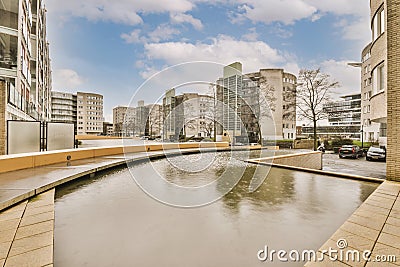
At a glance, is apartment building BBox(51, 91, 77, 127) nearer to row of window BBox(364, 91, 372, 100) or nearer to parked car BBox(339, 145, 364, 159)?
parked car BBox(339, 145, 364, 159)

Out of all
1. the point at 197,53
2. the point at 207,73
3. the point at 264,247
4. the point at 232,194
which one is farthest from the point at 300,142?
the point at 264,247

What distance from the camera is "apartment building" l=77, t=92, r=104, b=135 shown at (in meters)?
78.1

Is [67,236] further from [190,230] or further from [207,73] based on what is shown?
[207,73]

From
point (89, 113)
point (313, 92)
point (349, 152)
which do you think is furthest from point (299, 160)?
point (89, 113)

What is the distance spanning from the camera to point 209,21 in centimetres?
1733

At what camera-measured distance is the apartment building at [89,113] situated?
78.1m

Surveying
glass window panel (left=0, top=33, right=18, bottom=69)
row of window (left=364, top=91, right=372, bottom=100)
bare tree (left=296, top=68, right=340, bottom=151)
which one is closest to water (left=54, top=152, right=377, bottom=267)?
glass window panel (left=0, top=33, right=18, bottom=69)

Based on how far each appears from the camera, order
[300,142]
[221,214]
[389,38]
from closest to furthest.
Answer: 1. [221,214]
2. [389,38]
3. [300,142]

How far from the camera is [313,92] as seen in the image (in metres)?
23.1

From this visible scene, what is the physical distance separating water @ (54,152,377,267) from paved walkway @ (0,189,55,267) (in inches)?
6.8

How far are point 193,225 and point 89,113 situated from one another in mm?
86157

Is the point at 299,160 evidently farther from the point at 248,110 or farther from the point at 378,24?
the point at 248,110

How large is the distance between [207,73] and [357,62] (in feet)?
114

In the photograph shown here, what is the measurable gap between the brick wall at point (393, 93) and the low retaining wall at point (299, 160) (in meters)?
4.89
